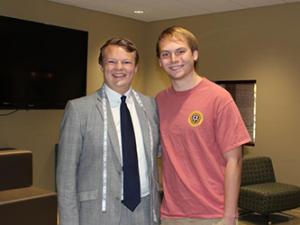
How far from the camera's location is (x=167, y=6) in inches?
227

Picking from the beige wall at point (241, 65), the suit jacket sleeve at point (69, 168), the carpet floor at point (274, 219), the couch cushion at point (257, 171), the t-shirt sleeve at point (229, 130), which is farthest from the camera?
the beige wall at point (241, 65)

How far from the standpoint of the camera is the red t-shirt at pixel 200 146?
182 cm

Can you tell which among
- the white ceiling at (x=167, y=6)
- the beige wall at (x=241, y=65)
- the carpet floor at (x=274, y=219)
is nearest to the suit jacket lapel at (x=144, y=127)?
the carpet floor at (x=274, y=219)

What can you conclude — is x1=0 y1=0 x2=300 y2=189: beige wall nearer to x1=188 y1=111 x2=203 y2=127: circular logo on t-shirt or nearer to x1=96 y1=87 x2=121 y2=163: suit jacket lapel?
x1=96 y1=87 x2=121 y2=163: suit jacket lapel

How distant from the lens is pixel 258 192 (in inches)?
179

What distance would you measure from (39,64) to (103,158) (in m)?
3.83

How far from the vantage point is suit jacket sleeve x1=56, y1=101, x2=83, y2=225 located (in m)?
1.70

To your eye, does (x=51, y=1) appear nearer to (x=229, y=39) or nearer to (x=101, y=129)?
(x=229, y=39)

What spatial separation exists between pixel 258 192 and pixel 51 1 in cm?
355

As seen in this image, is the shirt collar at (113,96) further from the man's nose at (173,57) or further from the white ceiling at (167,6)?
the white ceiling at (167,6)

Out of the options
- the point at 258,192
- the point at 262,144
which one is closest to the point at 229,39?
the point at 262,144

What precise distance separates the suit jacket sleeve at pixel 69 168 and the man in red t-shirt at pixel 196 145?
426mm

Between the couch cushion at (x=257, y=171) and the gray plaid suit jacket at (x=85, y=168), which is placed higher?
the gray plaid suit jacket at (x=85, y=168)

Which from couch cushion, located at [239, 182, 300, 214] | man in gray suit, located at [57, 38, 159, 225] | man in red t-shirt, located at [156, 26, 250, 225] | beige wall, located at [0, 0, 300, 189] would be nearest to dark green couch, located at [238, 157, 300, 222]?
couch cushion, located at [239, 182, 300, 214]
